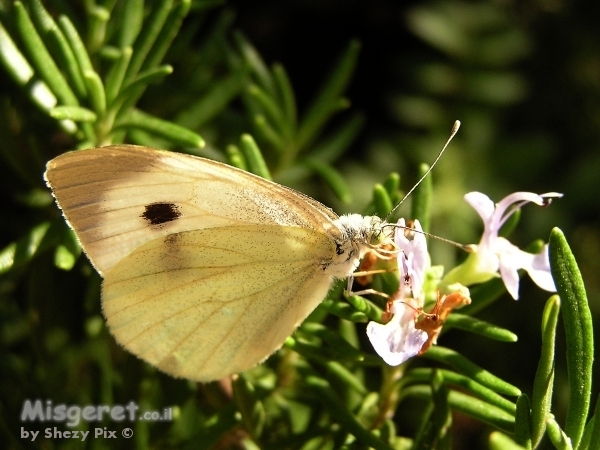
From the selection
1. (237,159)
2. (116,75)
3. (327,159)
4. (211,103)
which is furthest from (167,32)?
(327,159)

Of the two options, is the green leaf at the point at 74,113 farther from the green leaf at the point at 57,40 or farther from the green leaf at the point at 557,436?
the green leaf at the point at 557,436

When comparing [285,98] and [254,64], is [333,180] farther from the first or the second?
[254,64]

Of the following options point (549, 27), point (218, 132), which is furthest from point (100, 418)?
point (549, 27)

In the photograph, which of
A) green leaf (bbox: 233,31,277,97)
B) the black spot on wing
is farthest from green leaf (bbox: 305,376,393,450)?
green leaf (bbox: 233,31,277,97)

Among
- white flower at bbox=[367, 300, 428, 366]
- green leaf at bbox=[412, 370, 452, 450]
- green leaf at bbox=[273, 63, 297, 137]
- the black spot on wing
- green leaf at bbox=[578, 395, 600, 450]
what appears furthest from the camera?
green leaf at bbox=[273, 63, 297, 137]

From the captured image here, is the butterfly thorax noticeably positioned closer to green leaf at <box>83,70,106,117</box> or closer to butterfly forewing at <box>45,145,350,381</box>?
butterfly forewing at <box>45,145,350,381</box>

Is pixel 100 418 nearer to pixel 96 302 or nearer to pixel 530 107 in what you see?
pixel 96 302

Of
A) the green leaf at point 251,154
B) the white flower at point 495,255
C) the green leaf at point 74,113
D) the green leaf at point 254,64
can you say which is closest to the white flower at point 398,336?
the white flower at point 495,255
